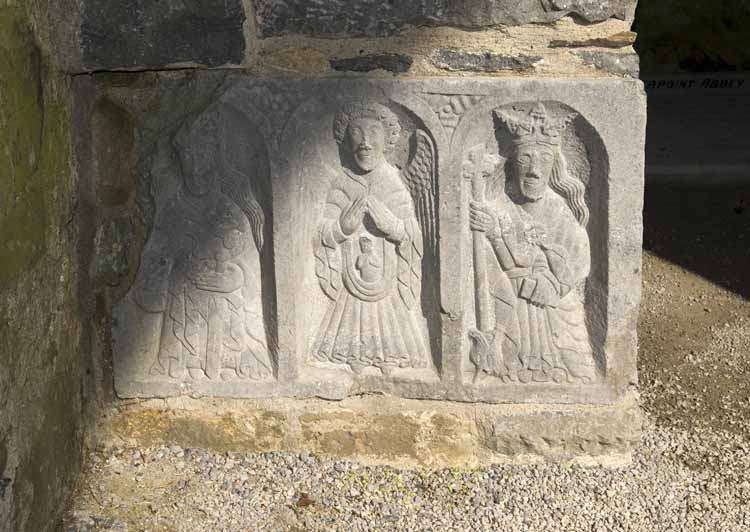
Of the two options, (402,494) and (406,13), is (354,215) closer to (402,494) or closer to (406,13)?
(406,13)

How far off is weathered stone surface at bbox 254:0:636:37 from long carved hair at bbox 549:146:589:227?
1.55 ft

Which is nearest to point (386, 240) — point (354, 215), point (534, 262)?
point (354, 215)

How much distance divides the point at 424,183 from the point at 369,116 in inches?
11.8

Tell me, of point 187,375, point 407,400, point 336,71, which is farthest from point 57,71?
point 407,400

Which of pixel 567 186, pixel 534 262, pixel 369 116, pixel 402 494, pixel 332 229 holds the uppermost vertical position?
pixel 369 116

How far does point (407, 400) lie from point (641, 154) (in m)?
1.21

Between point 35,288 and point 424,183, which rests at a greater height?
point 424,183

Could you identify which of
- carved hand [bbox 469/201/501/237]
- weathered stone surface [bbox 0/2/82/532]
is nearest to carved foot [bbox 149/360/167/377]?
weathered stone surface [bbox 0/2/82/532]

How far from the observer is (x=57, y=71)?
339 centimetres

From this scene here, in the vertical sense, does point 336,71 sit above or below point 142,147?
above

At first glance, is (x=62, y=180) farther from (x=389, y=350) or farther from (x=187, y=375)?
(x=389, y=350)

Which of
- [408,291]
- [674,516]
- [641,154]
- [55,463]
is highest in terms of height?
[641,154]

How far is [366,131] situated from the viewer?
3.48 m

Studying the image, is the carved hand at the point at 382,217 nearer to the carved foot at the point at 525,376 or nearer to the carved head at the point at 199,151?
the carved head at the point at 199,151
